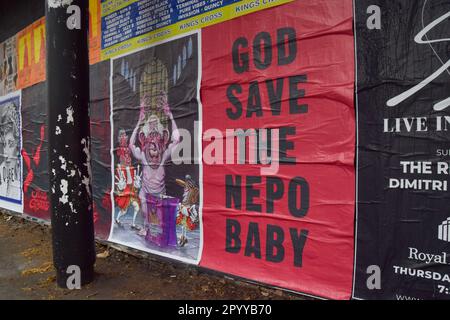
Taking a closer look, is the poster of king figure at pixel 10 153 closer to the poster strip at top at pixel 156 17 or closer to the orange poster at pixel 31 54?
the orange poster at pixel 31 54

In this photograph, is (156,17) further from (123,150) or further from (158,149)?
(123,150)

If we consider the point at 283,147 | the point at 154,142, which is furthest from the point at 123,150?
the point at 283,147

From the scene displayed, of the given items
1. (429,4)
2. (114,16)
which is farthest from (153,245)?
(429,4)

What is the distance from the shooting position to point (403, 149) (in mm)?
2812

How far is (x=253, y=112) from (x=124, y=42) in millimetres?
2361

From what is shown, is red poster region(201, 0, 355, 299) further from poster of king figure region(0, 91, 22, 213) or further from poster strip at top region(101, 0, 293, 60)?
poster of king figure region(0, 91, 22, 213)

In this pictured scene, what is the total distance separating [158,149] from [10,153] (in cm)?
515

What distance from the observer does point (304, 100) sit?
334 cm

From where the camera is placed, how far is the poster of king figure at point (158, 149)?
428 cm

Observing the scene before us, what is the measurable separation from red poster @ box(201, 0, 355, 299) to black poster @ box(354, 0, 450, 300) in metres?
0.12

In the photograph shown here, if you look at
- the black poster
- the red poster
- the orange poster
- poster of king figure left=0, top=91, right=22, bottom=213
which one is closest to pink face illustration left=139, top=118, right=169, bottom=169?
the red poster

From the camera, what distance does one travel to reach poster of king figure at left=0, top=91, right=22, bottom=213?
26.0 ft

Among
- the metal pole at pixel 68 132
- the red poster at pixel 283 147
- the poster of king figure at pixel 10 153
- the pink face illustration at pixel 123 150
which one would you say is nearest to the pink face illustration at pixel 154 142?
the pink face illustration at pixel 123 150

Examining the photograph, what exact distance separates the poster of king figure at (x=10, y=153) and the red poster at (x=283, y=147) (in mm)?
5434
